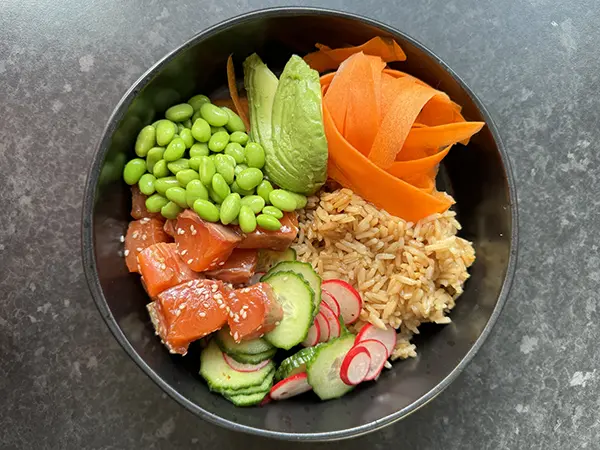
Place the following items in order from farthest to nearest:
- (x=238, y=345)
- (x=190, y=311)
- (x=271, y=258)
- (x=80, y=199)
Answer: (x=80, y=199) < (x=271, y=258) < (x=238, y=345) < (x=190, y=311)

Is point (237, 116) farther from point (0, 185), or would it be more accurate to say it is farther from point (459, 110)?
point (0, 185)

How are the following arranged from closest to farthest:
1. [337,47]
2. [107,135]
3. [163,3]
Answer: [107,135], [337,47], [163,3]

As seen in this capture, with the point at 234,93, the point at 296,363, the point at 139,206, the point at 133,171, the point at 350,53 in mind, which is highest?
the point at 350,53

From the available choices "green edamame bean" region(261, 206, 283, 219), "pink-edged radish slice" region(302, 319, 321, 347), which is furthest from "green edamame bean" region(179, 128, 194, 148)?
"pink-edged radish slice" region(302, 319, 321, 347)

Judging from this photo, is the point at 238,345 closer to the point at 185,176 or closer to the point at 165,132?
the point at 185,176

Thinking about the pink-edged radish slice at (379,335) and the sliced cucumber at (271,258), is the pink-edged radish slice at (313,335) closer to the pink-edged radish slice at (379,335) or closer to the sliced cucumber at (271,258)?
the pink-edged radish slice at (379,335)

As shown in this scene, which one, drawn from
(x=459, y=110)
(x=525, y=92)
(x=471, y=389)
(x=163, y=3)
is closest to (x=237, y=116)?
(x=163, y=3)

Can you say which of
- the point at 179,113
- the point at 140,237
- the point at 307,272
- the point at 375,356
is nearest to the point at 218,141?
the point at 179,113
